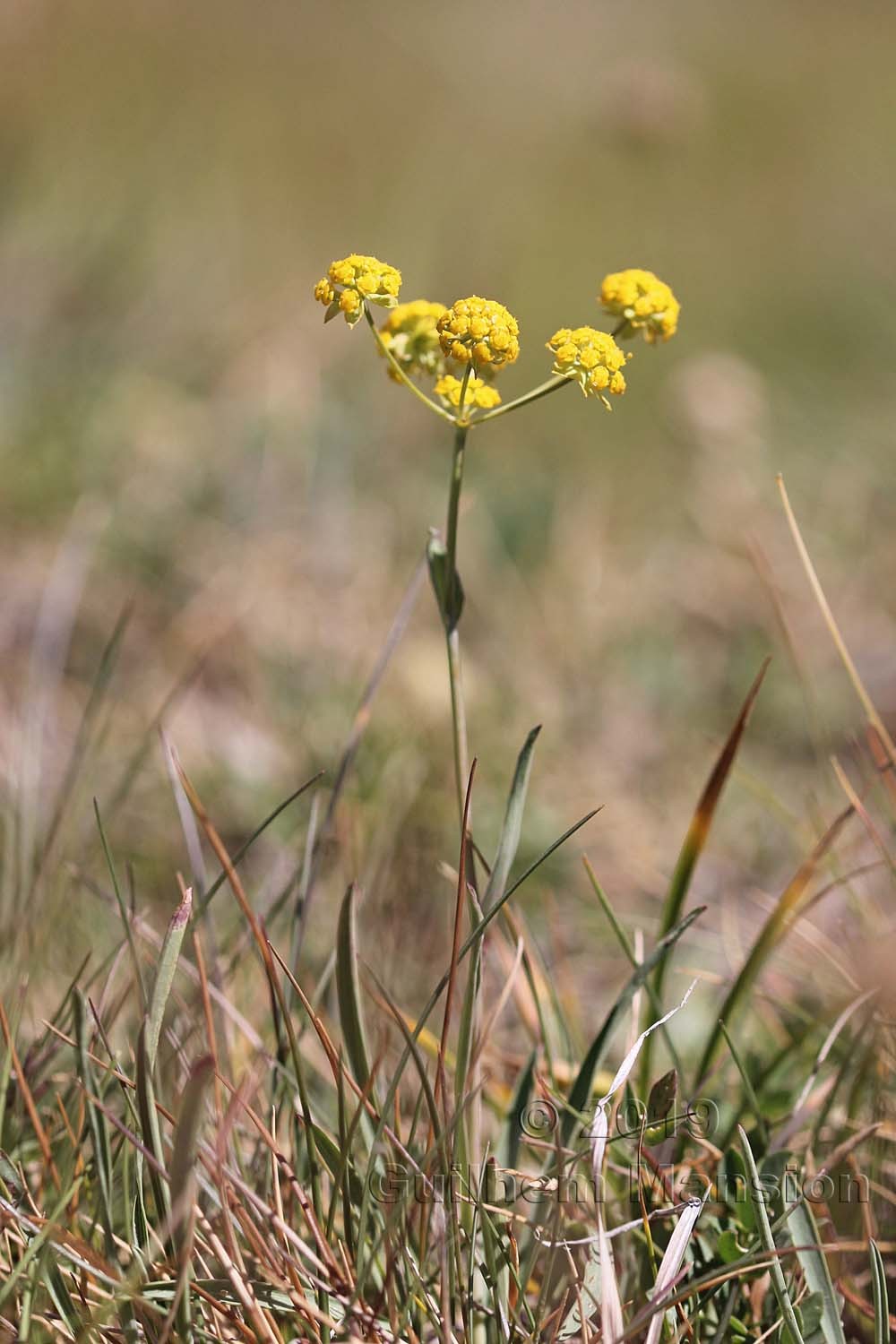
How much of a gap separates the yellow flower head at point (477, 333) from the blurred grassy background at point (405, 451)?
526 mm

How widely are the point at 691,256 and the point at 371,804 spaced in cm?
344

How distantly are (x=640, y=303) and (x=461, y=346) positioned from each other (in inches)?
8.1

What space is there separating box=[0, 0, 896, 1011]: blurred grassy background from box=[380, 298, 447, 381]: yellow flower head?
37 cm

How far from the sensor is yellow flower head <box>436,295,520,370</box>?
804 mm

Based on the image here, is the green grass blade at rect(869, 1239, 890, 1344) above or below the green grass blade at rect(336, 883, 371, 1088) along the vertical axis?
below

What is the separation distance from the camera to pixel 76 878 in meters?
1.16

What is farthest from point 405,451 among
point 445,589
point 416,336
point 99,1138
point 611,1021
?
point 99,1138

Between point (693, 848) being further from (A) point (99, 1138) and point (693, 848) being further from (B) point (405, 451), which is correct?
(B) point (405, 451)

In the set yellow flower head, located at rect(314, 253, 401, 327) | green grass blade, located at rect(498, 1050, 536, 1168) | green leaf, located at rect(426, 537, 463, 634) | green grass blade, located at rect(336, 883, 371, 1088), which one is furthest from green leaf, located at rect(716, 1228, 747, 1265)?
yellow flower head, located at rect(314, 253, 401, 327)

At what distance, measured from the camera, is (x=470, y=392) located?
0.90 meters

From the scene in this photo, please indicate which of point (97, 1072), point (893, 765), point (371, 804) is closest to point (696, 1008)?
point (371, 804)

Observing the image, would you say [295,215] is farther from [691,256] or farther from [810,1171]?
[810,1171]

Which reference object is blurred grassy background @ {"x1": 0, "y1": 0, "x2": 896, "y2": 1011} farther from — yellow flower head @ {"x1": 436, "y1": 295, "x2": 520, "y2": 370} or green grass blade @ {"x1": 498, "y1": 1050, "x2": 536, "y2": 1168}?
yellow flower head @ {"x1": 436, "y1": 295, "x2": 520, "y2": 370}

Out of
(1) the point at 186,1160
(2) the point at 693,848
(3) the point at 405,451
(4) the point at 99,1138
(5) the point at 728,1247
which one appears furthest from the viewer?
(3) the point at 405,451
